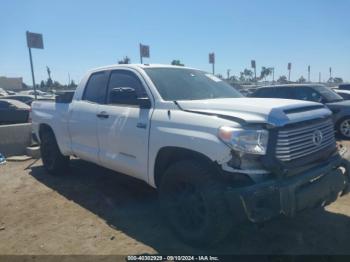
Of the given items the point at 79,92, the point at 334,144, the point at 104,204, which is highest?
the point at 79,92

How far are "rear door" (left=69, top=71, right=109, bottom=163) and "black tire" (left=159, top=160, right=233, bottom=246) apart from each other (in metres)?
1.66

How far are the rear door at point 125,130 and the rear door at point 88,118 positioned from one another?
0.53 feet

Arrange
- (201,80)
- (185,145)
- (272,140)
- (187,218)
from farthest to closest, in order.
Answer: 1. (201,80)
2. (187,218)
3. (185,145)
4. (272,140)

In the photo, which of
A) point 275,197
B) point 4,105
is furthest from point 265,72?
point 275,197

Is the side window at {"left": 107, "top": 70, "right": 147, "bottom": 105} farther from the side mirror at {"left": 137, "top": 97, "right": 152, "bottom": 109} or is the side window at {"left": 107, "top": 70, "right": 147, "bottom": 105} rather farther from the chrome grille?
the chrome grille

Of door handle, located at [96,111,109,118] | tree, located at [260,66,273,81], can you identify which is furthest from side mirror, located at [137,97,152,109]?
tree, located at [260,66,273,81]

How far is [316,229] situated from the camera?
395 cm

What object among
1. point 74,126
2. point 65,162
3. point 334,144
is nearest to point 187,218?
point 334,144

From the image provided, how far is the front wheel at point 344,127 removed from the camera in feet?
33.5

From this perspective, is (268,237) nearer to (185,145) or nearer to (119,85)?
(185,145)

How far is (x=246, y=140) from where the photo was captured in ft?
10.3

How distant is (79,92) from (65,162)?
1607mm

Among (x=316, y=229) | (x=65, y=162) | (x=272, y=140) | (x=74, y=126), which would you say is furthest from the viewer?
(x=65, y=162)

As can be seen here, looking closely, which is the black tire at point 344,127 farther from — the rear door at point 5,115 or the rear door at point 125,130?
the rear door at point 5,115
